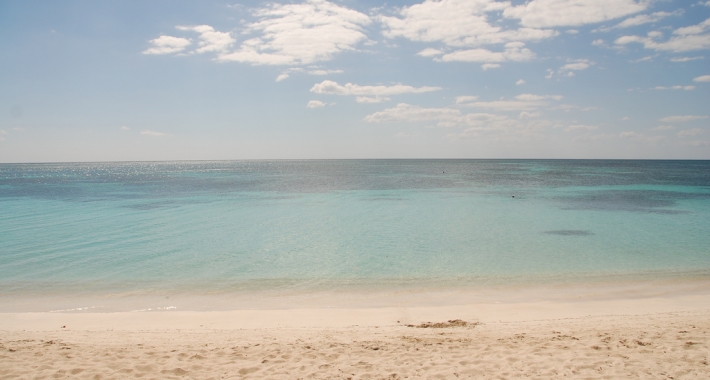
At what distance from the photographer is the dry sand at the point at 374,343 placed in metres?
5.86

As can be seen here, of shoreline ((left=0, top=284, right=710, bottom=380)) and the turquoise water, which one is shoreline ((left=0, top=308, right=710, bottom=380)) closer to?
shoreline ((left=0, top=284, right=710, bottom=380))

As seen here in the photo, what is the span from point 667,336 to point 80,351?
1021 centimetres

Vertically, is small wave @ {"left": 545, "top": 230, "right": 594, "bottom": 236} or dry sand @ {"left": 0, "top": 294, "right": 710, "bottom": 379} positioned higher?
small wave @ {"left": 545, "top": 230, "right": 594, "bottom": 236}

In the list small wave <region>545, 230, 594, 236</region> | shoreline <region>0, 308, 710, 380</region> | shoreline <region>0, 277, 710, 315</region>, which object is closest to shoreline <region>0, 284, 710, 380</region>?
shoreline <region>0, 308, 710, 380</region>

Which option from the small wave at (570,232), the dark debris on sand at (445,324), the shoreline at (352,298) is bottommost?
the shoreline at (352,298)

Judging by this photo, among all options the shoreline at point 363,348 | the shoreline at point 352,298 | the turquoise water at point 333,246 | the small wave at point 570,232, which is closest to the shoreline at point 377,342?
the shoreline at point 363,348

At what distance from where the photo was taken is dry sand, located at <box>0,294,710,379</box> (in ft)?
19.2

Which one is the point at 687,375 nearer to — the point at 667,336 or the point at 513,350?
the point at 667,336

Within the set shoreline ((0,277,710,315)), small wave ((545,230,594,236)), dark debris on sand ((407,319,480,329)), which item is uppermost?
small wave ((545,230,594,236))

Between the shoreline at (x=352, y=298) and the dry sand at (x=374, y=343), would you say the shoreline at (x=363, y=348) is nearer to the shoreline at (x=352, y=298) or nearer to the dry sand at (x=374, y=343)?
the dry sand at (x=374, y=343)

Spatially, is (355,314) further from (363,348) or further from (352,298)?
(363,348)

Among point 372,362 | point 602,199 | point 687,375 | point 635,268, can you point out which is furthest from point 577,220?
point 372,362

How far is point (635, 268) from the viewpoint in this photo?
12.9 m

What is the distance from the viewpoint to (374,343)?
277 inches
